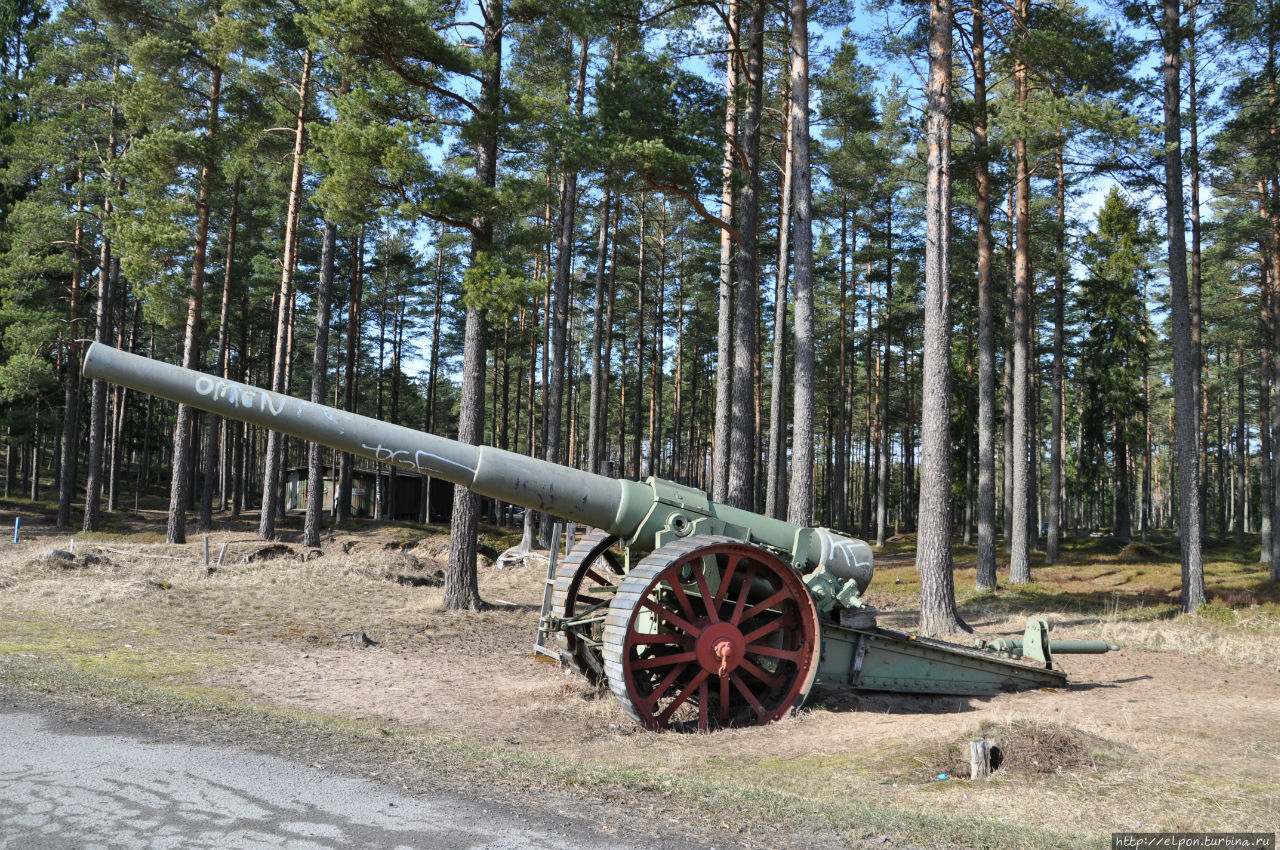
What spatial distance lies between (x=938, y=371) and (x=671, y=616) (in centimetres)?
644

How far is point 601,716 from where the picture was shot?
714 cm

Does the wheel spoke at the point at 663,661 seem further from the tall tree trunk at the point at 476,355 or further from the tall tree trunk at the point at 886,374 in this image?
the tall tree trunk at the point at 886,374

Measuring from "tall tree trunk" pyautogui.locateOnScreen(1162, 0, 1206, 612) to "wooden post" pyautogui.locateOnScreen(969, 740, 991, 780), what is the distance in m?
10.9

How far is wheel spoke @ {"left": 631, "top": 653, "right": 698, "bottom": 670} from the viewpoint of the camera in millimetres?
6562

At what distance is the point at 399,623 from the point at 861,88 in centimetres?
1701

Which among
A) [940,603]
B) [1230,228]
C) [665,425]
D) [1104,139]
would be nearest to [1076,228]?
[1230,228]

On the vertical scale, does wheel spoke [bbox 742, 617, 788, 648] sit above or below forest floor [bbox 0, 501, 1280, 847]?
above

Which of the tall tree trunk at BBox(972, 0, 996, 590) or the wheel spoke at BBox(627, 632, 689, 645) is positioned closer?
the wheel spoke at BBox(627, 632, 689, 645)

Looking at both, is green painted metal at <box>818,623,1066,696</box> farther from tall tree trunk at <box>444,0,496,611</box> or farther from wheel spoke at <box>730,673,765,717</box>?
tall tree trunk at <box>444,0,496,611</box>

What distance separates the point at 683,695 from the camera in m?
6.70

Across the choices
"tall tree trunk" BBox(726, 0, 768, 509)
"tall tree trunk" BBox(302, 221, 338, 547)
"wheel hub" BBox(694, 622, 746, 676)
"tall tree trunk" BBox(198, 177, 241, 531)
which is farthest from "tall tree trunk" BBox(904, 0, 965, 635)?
"tall tree trunk" BBox(198, 177, 241, 531)

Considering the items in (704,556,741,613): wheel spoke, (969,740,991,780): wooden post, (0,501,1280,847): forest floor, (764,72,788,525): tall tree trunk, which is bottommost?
(0,501,1280,847): forest floor

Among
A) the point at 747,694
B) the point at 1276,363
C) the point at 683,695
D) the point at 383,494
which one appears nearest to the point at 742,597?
the point at 747,694

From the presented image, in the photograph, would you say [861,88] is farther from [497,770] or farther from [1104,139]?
[497,770]
